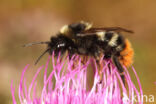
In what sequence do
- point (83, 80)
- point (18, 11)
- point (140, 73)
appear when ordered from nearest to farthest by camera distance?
point (83, 80) → point (140, 73) → point (18, 11)

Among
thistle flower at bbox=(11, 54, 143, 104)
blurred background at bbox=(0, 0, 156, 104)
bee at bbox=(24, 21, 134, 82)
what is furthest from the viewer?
blurred background at bbox=(0, 0, 156, 104)

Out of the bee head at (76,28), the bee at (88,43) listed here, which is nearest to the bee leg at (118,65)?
the bee at (88,43)

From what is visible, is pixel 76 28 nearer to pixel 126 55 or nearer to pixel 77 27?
pixel 77 27

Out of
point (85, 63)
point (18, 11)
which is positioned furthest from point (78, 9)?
point (85, 63)

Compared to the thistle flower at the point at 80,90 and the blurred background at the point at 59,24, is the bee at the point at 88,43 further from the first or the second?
the blurred background at the point at 59,24

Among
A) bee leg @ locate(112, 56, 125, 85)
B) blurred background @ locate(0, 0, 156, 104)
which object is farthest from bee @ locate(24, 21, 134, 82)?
blurred background @ locate(0, 0, 156, 104)

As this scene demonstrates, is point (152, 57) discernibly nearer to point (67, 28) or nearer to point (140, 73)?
point (140, 73)

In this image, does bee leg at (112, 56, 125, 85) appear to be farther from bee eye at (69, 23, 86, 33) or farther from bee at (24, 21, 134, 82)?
bee eye at (69, 23, 86, 33)
